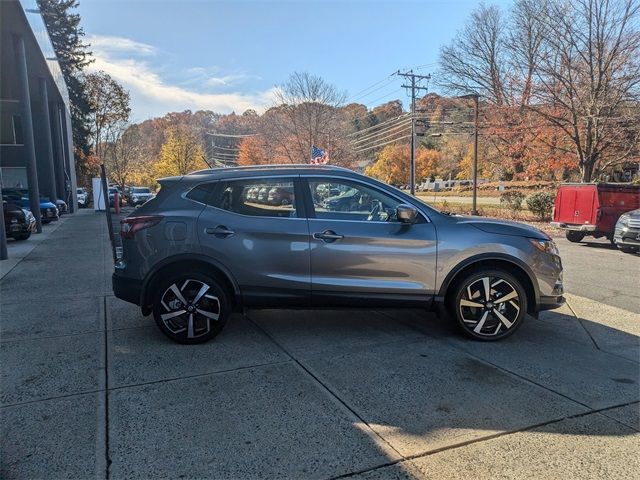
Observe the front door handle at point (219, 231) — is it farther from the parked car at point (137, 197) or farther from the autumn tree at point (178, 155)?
the autumn tree at point (178, 155)

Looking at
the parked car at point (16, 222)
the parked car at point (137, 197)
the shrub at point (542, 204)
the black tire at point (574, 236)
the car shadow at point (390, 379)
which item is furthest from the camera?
the parked car at point (137, 197)

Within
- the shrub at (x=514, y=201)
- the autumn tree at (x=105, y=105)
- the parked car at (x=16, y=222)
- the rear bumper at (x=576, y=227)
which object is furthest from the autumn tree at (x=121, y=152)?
the rear bumper at (x=576, y=227)

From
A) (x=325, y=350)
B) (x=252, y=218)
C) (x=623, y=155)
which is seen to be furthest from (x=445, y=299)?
(x=623, y=155)

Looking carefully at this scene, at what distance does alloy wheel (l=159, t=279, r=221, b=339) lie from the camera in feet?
14.7

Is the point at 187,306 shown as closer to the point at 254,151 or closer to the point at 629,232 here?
the point at 629,232

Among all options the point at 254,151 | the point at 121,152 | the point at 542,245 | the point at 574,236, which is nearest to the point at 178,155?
the point at 121,152

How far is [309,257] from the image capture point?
4527mm

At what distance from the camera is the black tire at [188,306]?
4484 mm

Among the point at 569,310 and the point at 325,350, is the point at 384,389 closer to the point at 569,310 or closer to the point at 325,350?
the point at 325,350

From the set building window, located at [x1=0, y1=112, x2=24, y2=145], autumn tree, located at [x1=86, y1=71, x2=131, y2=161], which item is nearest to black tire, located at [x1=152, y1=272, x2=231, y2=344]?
building window, located at [x1=0, y1=112, x2=24, y2=145]

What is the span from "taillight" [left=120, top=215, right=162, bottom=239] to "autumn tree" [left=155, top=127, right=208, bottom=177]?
5178 centimetres

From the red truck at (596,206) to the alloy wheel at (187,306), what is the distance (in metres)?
12.7

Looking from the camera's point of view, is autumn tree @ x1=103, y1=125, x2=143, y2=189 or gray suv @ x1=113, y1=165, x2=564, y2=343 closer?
gray suv @ x1=113, y1=165, x2=564, y2=343

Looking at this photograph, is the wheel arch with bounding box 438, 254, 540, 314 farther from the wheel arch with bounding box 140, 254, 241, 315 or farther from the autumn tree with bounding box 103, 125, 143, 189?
the autumn tree with bounding box 103, 125, 143, 189
